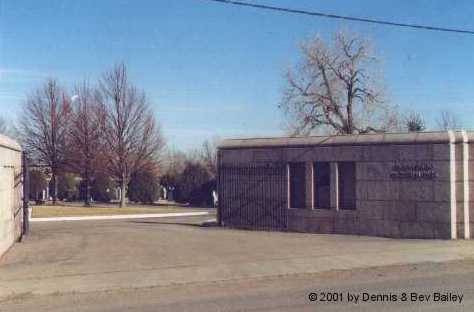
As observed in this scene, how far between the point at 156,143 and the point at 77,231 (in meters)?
21.4

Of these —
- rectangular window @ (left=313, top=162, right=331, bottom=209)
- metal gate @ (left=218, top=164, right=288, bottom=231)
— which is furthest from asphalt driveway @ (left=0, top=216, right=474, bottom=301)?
rectangular window @ (left=313, top=162, right=331, bottom=209)

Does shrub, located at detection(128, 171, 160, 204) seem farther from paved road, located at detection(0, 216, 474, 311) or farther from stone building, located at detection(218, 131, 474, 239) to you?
paved road, located at detection(0, 216, 474, 311)

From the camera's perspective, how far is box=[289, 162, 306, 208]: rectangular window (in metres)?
20.7

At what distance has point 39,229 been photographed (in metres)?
23.4

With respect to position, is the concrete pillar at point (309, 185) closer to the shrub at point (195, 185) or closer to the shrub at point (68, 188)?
the shrub at point (195, 185)

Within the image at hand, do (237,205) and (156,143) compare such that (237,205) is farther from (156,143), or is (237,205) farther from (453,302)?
(156,143)

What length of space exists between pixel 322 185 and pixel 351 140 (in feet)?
5.87

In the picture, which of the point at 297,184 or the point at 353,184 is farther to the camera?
the point at 297,184

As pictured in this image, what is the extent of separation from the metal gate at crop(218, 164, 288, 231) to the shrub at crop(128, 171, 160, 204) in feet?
84.5

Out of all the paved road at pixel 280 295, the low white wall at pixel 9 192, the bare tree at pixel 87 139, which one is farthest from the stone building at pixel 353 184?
the bare tree at pixel 87 139

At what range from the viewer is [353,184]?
19562mm

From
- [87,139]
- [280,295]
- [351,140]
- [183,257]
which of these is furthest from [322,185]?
[87,139]

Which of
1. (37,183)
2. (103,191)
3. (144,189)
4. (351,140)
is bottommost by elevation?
(103,191)

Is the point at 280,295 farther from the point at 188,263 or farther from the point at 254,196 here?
the point at 254,196
